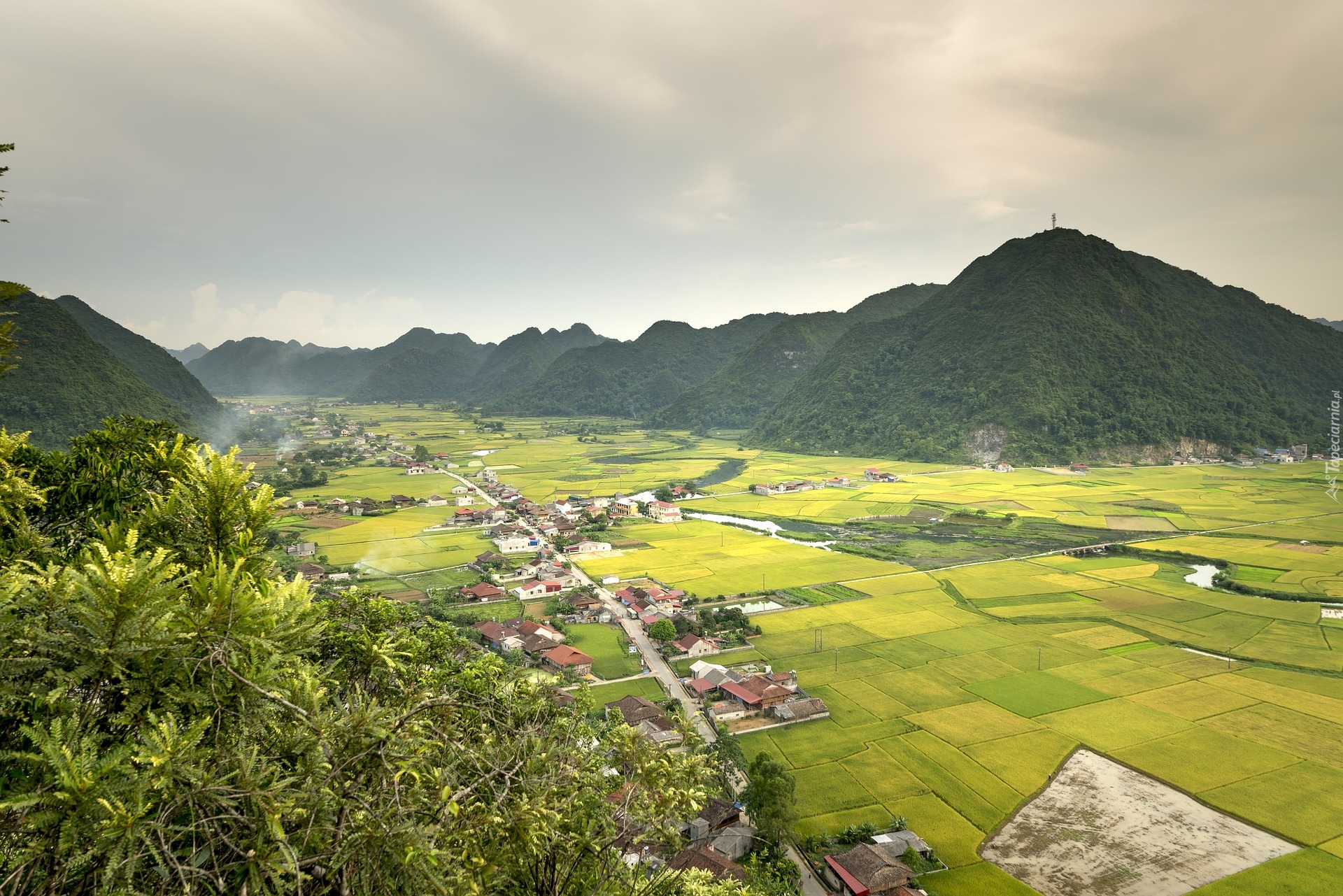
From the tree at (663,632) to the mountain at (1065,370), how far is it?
77.5m

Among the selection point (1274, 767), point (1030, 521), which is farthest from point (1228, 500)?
point (1274, 767)

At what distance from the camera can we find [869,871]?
15344mm

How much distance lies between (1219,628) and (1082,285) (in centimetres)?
10698

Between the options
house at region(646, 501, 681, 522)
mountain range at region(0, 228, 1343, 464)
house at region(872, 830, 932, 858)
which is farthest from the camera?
mountain range at region(0, 228, 1343, 464)

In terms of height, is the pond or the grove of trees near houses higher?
the grove of trees near houses

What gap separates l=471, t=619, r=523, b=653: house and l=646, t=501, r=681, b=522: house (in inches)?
1166

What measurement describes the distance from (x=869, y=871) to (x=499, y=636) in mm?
20108

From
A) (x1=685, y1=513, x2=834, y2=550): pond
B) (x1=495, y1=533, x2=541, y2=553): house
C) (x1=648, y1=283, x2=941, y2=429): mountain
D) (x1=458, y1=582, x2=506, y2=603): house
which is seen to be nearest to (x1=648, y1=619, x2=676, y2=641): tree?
(x1=458, y1=582, x2=506, y2=603): house

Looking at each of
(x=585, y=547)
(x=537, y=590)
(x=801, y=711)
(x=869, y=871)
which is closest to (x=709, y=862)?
(x=869, y=871)

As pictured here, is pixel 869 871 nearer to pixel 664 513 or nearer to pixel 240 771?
pixel 240 771

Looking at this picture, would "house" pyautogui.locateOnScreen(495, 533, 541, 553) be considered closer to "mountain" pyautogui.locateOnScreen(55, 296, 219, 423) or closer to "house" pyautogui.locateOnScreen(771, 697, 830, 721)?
"house" pyautogui.locateOnScreen(771, 697, 830, 721)

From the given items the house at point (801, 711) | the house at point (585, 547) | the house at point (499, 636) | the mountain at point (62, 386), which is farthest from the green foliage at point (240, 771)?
the mountain at point (62, 386)

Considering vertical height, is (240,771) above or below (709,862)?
above

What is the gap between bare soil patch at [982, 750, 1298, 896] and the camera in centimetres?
1550
